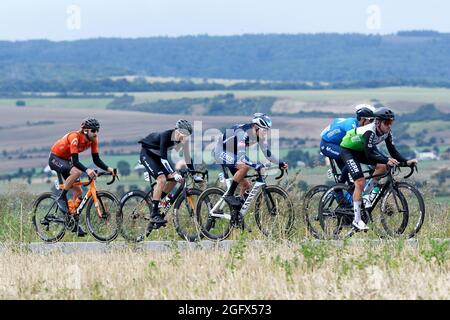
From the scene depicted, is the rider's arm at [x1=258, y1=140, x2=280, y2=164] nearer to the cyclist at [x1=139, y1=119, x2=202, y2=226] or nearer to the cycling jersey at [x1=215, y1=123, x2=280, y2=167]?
the cycling jersey at [x1=215, y1=123, x2=280, y2=167]

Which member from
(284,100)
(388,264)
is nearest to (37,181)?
(388,264)

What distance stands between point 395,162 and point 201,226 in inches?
112

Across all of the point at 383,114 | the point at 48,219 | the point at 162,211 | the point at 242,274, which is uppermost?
the point at 383,114

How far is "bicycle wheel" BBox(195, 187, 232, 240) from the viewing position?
14.8m

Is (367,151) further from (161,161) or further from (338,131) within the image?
(161,161)

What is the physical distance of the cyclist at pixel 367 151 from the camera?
1370cm

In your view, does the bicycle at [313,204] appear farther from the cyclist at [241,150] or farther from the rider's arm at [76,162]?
the rider's arm at [76,162]

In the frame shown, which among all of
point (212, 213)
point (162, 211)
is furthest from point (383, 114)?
point (162, 211)

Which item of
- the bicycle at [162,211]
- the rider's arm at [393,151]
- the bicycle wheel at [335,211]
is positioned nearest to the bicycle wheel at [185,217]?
the bicycle at [162,211]

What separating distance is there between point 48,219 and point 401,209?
17.3ft

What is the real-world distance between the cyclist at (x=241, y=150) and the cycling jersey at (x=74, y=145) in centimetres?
184

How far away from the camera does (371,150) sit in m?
13.7

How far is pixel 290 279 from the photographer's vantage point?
10.1 meters
